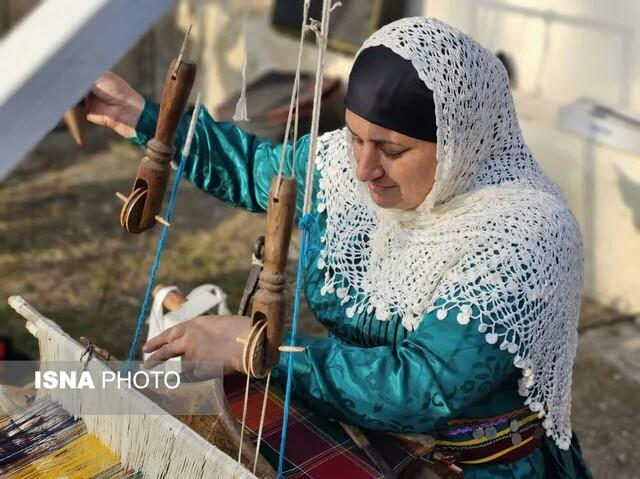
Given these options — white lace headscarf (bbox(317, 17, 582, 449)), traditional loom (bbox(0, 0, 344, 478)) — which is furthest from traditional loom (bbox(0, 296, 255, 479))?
white lace headscarf (bbox(317, 17, 582, 449))

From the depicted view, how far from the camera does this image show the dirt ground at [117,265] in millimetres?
3711

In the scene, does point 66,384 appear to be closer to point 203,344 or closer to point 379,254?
point 203,344

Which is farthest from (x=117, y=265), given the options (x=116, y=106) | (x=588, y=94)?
(x=116, y=106)

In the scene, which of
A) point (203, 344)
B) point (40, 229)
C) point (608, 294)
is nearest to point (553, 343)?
point (203, 344)

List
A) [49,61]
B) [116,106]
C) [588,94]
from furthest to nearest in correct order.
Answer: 1. [588,94]
2. [116,106]
3. [49,61]

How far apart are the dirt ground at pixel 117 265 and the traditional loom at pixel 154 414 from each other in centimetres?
220

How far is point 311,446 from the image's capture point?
1.67 metres

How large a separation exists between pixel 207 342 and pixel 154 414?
0.16m

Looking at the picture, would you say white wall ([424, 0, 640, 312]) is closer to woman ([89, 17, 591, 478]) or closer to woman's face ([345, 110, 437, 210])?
woman ([89, 17, 591, 478])

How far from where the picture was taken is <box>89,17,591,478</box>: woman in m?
1.59

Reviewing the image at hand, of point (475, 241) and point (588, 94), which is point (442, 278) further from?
point (588, 94)

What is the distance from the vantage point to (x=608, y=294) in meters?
4.33

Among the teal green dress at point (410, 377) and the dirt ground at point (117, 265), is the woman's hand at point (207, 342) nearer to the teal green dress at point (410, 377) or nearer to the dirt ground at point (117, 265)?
the teal green dress at point (410, 377)

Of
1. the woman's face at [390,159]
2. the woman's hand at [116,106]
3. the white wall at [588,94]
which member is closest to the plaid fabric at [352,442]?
the woman's face at [390,159]
